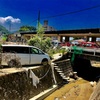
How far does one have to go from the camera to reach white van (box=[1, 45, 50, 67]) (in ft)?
41.5

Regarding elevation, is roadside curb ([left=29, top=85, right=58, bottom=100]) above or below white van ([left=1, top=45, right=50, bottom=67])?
below

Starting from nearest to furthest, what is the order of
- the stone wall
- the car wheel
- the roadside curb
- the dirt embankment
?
the stone wall
the roadside curb
the car wheel
the dirt embankment

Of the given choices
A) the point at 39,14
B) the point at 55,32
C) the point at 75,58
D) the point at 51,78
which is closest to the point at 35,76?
the point at 51,78

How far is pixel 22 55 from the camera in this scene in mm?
14234

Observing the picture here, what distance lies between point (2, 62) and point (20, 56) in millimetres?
2097

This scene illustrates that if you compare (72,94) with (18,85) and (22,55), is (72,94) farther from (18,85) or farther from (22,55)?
(18,85)

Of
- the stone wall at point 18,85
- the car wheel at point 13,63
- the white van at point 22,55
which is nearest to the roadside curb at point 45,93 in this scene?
the stone wall at point 18,85

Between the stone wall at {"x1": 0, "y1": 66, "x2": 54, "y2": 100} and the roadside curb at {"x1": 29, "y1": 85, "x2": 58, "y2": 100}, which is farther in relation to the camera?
the roadside curb at {"x1": 29, "y1": 85, "x2": 58, "y2": 100}

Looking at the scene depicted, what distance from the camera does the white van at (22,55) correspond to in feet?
41.5

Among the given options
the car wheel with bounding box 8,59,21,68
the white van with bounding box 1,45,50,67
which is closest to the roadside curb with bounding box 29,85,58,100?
the white van with bounding box 1,45,50,67

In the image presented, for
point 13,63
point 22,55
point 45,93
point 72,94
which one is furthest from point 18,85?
point 72,94

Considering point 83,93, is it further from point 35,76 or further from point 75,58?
point 75,58

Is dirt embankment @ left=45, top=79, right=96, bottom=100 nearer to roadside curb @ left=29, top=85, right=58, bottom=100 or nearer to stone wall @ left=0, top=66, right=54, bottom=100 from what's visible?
roadside curb @ left=29, top=85, right=58, bottom=100

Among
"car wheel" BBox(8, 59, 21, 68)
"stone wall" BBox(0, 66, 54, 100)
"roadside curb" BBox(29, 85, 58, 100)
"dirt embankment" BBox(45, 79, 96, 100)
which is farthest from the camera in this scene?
"dirt embankment" BBox(45, 79, 96, 100)
